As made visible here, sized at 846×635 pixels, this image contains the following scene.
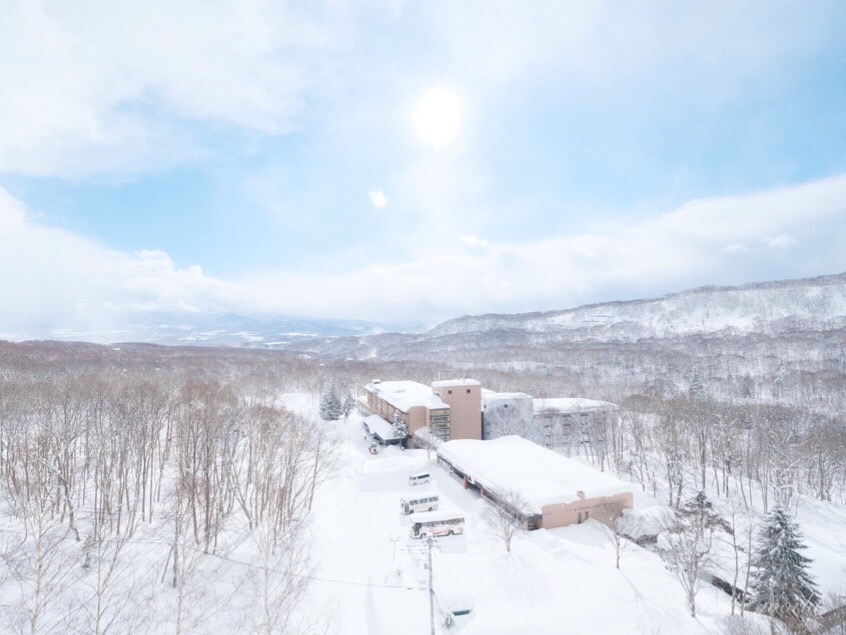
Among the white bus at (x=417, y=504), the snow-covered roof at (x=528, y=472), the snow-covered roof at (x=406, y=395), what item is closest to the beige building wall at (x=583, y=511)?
the snow-covered roof at (x=528, y=472)

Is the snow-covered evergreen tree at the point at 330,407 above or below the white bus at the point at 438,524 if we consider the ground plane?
above

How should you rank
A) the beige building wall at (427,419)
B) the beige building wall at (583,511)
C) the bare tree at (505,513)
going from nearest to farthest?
the bare tree at (505,513)
the beige building wall at (583,511)
the beige building wall at (427,419)

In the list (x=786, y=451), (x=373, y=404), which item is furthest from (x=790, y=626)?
(x=373, y=404)

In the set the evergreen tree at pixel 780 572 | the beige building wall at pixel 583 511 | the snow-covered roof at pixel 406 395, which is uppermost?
the snow-covered roof at pixel 406 395

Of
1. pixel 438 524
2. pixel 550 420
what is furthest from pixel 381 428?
pixel 550 420

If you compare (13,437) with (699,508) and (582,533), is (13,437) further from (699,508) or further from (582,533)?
(699,508)

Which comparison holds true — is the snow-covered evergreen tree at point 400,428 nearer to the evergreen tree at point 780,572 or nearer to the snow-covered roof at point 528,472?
the snow-covered roof at point 528,472

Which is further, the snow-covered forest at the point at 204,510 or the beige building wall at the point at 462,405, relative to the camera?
the beige building wall at the point at 462,405
